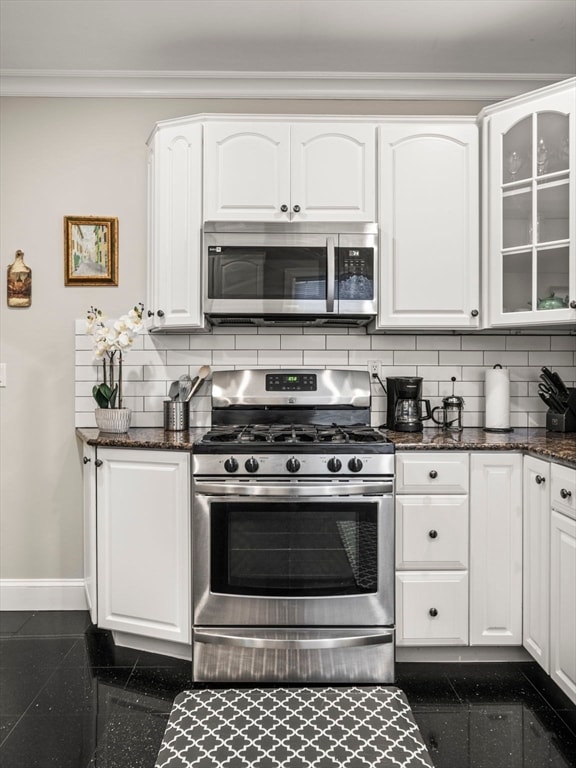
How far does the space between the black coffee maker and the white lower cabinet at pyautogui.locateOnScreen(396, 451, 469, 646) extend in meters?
0.39

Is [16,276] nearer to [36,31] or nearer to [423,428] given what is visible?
[36,31]

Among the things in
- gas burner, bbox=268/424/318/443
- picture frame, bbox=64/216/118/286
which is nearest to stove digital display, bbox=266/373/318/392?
A: gas burner, bbox=268/424/318/443

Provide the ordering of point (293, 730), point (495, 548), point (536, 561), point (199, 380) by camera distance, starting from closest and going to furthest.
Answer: point (293, 730)
point (536, 561)
point (495, 548)
point (199, 380)

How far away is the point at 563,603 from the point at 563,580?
0.08m

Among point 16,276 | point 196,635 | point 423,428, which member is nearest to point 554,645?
point 423,428

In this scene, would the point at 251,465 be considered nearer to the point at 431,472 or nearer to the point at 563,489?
the point at 431,472

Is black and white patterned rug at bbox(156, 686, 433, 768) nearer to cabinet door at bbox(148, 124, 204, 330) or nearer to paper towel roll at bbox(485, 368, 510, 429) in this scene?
paper towel roll at bbox(485, 368, 510, 429)

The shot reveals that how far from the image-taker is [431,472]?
91.2 inches

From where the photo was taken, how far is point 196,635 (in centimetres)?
229

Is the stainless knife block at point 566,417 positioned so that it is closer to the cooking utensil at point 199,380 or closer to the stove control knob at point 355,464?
the stove control knob at point 355,464

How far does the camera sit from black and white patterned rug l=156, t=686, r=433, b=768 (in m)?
1.74

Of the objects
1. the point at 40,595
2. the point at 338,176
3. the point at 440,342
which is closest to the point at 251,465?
the point at 440,342

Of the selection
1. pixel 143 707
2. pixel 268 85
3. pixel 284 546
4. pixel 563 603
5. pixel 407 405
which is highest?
pixel 268 85

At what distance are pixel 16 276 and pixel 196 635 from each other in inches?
78.8
